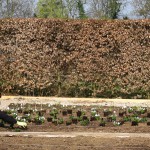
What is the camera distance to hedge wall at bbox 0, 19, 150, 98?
1603 cm

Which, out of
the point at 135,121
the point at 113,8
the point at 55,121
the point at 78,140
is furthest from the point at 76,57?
the point at 113,8

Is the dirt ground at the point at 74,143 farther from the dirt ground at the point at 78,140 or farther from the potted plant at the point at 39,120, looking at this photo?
the potted plant at the point at 39,120

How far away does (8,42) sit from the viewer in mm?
16312

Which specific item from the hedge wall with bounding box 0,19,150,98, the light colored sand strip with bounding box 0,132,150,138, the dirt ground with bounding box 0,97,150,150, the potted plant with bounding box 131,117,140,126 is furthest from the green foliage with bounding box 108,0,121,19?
the light colored sand strip with bounding box 0,132,150,138

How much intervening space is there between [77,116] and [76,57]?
5.64 meters

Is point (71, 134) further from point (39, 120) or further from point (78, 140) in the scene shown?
point (39, 120)

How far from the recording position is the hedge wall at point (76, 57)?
52.6 feet

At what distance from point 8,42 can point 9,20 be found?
74cm

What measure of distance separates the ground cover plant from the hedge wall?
3619 mm

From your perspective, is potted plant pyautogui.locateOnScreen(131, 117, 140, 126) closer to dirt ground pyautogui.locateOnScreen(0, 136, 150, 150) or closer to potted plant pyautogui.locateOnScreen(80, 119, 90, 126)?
potted plant pyautogui.locateOnScreen(80, 119, 90, 126)

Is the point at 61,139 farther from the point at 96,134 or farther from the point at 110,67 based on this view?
the point at 110,67

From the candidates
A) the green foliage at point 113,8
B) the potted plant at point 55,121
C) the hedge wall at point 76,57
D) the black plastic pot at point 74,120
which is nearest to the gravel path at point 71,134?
the potted plant at point 55,121

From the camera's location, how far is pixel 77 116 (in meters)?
10.7

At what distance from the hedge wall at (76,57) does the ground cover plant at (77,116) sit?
3619 mm
